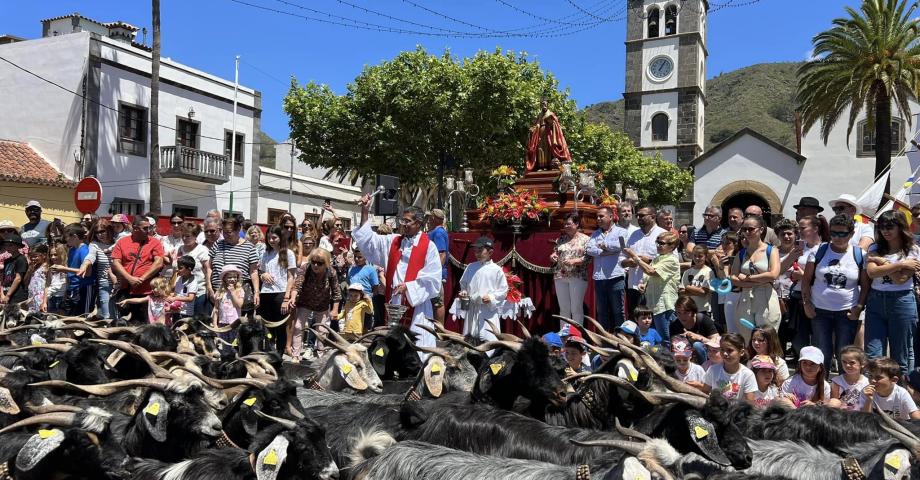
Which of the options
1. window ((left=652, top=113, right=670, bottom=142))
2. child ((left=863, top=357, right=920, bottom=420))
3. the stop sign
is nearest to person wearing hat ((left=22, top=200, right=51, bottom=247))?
the stop sign

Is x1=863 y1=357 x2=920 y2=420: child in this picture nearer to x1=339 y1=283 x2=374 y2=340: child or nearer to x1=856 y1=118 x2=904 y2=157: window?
x1=339 y1=283 x2=374 y2=340: child

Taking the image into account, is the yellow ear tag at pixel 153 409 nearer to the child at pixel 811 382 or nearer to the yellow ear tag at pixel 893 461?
the yellow ear tag at pixel 893 461

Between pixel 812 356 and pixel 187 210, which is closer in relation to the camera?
pixel 812 356

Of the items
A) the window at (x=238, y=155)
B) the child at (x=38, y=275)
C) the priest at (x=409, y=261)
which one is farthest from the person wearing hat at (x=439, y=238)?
the window at (x=238, y=155)

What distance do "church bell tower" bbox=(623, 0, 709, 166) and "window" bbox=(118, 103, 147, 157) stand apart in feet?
107

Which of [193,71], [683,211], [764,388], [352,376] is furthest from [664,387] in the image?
[683,211]

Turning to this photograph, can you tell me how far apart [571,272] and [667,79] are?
4462cm

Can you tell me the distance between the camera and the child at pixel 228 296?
28.6 ft

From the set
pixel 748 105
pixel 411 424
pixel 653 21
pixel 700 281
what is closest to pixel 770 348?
pixel 700 281

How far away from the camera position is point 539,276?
10422mm

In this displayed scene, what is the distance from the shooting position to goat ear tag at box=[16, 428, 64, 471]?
3343 millimetres

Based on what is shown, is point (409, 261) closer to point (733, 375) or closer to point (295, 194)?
point (733, 375)

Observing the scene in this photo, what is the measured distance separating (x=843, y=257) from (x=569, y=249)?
3.39 meters

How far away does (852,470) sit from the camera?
11.7 feet
